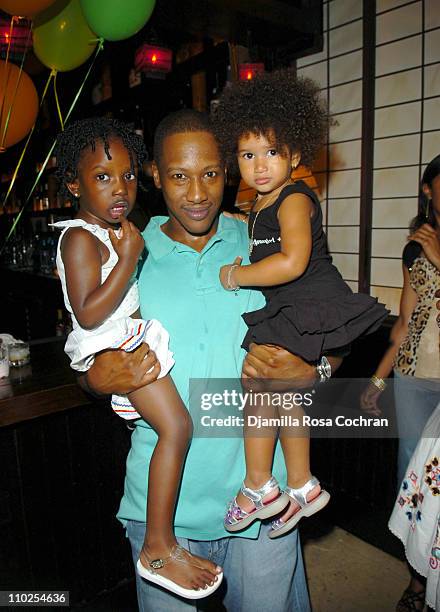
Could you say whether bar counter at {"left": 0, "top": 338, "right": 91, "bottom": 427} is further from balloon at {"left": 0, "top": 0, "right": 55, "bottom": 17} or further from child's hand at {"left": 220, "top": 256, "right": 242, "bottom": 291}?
balloon at {"left": 0, "top": 0, "right": 55, "bottom": 17}

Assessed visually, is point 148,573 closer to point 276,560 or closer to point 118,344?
point 276,560

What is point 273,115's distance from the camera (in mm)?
1493

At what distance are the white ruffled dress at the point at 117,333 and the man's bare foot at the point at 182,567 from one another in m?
0.38

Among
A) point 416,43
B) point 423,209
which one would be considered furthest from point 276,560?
point 416,43

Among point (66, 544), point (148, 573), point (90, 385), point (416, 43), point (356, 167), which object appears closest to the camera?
point (148, 573)

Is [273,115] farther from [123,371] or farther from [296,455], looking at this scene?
[296,455]

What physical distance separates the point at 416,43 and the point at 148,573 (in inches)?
116

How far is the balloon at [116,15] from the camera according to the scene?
243 centimetres

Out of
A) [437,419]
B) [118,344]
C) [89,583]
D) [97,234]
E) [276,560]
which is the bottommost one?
[89,583]

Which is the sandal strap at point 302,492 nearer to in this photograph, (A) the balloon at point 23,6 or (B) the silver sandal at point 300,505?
(B) the silver sandal at point 300,505

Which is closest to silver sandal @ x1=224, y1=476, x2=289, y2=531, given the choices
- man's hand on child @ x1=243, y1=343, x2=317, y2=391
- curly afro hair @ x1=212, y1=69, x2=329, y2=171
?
man's hand on child @ x1=243, y1=343, x2=317, y2=391

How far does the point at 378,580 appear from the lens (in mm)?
2756

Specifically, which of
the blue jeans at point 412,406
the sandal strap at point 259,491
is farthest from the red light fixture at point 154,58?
the sandal strap at point 259,491

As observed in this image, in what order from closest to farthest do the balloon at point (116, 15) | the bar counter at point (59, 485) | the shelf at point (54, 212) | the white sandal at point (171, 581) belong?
the white sandal at point (171, 581), the bar counter at point (59, 485), the balloon at point (116, 15), the shelf at point (54, 212)
